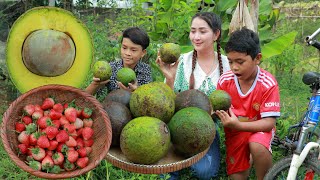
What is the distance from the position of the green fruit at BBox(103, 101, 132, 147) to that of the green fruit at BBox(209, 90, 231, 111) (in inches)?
19.2

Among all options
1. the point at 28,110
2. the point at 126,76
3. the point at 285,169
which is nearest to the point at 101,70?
the point at 126,76

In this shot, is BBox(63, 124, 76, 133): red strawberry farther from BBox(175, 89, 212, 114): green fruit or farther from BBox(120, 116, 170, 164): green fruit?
BBox(175, 89, 212, 114): green fruit

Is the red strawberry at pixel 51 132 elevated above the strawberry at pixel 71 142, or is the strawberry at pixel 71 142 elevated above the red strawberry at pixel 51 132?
the red strawberry at pixel 51 132

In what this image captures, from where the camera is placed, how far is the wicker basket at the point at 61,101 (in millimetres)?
1891

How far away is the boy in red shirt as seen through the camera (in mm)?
2532

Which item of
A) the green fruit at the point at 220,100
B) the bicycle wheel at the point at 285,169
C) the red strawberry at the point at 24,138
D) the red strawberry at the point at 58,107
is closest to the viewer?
the red strawberry at the point at 24,138

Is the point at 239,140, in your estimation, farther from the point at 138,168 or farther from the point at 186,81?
the point at 138,168

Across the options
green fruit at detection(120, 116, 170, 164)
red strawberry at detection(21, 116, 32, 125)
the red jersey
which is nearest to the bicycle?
the red jersey

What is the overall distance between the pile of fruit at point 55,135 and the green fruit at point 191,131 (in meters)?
0.44

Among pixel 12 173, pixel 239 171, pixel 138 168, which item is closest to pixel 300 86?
pixel 239 171

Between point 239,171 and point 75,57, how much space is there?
144 centimetres

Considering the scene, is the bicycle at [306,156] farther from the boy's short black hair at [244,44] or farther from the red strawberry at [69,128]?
the red strawberry at [69,128]

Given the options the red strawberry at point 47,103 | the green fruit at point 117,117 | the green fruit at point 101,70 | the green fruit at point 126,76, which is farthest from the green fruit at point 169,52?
the red strawberry at point 47,103

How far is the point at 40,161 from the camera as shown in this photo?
76.4 inches
